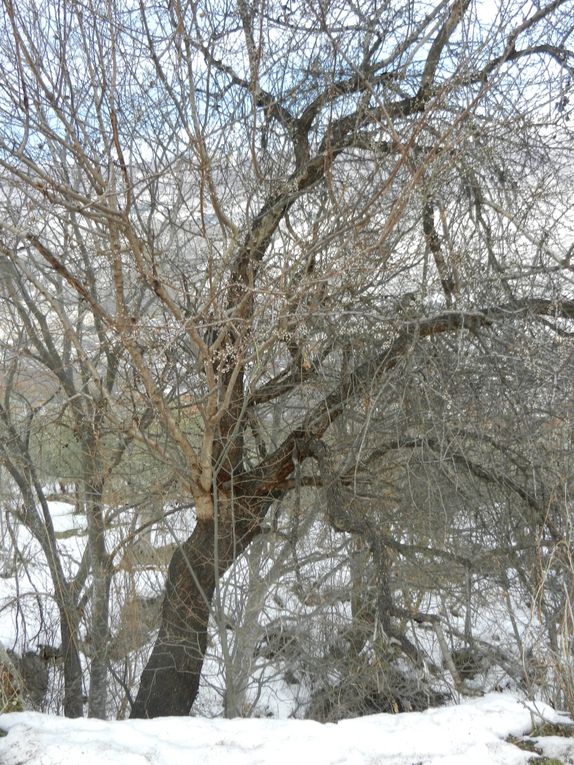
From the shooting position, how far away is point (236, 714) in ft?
20.3

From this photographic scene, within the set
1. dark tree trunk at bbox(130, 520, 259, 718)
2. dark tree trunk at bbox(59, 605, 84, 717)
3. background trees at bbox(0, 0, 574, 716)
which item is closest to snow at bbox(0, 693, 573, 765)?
background trees at bbox(0, 0, 574, 716)

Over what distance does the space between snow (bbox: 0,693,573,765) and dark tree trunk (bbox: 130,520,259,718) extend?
13.1ft

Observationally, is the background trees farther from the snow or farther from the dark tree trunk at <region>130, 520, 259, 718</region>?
the snow

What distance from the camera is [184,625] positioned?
684 centimetres

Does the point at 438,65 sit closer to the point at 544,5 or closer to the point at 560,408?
the point at 544,5

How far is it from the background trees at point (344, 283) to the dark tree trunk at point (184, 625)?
0.02m

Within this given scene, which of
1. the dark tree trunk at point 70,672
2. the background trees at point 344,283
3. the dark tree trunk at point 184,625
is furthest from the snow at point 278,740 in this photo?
the dark tree trunk at point 70,672

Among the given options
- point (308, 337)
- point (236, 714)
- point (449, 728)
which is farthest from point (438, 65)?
point (236, 714)

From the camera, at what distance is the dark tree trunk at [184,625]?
21.5 feet

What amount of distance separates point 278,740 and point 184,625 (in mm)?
4685

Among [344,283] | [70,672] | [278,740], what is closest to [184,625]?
[70,672]

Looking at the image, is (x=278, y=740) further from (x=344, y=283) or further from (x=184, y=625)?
(x=184, y=625)

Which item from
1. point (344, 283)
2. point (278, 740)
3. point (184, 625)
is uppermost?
point (344, 283)

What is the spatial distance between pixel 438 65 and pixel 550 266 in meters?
1.68
